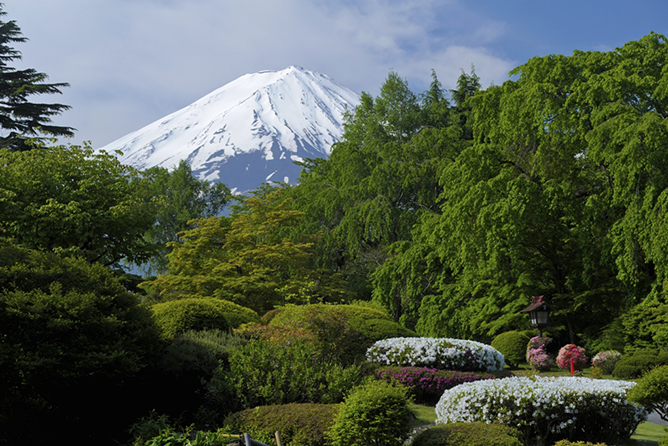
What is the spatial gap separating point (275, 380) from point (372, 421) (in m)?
2.05

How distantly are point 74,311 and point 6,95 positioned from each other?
77.5ft

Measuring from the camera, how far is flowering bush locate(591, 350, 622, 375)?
13.9 meters

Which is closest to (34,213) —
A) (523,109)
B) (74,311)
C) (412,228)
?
(74,311)

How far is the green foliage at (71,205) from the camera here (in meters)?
15.4

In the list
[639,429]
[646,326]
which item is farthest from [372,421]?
[646,326]

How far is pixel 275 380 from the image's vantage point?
7.11 metres

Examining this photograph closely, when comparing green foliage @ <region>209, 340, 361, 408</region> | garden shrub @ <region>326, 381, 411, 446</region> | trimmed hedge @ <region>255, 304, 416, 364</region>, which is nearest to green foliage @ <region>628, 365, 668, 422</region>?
garden shrub @ <region>326, 381, 411, 446</region>

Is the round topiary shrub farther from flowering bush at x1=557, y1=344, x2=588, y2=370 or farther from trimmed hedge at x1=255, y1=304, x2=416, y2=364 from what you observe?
flowering bush at x1=557, y1=344, x2=588, y2=370

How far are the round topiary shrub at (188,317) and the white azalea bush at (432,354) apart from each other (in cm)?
295

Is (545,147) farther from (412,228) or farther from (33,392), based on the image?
(33,392)

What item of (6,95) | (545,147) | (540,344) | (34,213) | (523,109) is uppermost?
(6,95)

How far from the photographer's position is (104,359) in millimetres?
6074

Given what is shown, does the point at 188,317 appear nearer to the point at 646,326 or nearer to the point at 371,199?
the point at 646,326

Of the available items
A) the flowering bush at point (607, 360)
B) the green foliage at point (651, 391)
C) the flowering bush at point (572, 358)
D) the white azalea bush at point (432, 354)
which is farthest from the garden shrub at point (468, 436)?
the flowering bush at point (607, 360)
